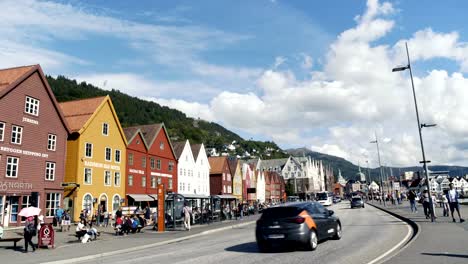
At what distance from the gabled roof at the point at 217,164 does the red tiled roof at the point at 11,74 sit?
44.3 m

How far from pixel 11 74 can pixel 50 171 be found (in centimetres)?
855

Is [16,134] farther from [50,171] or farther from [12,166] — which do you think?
[50,171]

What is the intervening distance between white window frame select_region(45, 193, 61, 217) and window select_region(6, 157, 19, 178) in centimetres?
391

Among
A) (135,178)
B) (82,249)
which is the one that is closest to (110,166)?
(135,178)

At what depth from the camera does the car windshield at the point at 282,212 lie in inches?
511

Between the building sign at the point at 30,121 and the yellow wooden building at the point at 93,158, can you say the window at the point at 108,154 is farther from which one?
the building sign at the point at 30,121

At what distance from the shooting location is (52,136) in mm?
34562

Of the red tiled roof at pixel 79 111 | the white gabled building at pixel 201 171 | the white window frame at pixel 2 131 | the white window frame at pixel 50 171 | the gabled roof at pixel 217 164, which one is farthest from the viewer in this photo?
the gabled roof at pixel 217 164

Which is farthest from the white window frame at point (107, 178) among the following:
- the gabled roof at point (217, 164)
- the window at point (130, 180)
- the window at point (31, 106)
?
the gabled roof at point (217, 164)

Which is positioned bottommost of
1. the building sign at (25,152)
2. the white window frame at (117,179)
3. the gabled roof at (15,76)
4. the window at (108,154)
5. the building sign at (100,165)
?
the white window frame at (117,179)

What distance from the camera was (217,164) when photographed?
74.4 m

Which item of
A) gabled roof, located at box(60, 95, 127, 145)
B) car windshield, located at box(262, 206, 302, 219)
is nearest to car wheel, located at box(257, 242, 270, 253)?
car windshield, located at box(262, 206, 302, 219)

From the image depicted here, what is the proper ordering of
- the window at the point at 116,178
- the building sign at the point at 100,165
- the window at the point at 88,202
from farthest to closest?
the window at the point at 116,178 < the building sign at the point at 100,165 < the window at the point at 88,202

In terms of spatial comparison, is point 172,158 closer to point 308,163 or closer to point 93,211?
point 93,211
